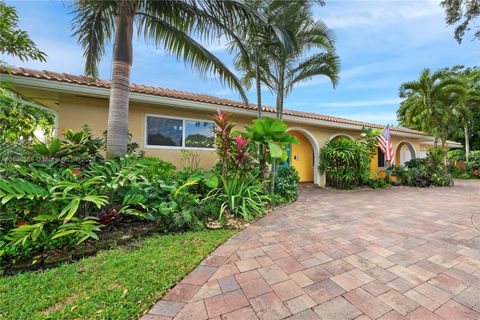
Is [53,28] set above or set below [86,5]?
below

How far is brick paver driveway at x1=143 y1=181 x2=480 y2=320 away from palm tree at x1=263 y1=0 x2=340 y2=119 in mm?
4921

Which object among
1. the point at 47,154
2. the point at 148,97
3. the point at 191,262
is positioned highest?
the point at 148,97

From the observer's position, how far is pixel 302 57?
6.98 m

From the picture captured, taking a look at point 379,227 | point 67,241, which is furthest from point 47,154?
point 379,227

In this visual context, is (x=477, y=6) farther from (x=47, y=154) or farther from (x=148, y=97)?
(x=47, y=154)

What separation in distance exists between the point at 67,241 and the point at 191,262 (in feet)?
6.06

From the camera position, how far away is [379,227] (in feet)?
13.3

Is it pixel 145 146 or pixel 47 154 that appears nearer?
pixel 47 154

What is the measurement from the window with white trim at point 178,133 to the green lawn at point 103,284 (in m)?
4.45

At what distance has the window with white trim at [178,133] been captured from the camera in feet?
22.3

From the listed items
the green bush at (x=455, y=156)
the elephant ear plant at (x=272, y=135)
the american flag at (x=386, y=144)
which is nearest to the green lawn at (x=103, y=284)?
the elephant ear plant at (x=272, y=135)

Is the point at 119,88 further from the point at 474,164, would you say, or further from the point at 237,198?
the point at 474,164

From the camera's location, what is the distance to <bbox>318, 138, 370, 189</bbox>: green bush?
28.7 feet

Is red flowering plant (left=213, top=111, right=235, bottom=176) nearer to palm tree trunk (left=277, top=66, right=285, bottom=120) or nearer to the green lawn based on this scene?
the green lawn
